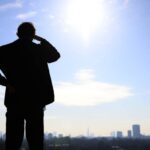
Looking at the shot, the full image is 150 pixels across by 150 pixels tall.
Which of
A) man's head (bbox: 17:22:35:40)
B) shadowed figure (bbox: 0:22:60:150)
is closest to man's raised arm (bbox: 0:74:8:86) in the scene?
shadowed figure (bbox: 0:22:60:150)

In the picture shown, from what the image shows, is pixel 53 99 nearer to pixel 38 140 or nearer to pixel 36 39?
pixel 38 140

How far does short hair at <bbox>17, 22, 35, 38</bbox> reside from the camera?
3736 millimetres

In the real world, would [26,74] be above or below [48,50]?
below

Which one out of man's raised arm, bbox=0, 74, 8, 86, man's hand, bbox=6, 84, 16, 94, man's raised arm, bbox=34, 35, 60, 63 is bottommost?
man's hand, bbox=6, 84, 16, 94

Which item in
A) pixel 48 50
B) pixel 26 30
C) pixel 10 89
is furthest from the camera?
pixel 48 50

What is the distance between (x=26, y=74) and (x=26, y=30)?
43 cm

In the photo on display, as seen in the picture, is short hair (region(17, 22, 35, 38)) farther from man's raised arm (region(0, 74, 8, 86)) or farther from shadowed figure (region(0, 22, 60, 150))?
man's raised arm (region(0, 74, 8, 86))

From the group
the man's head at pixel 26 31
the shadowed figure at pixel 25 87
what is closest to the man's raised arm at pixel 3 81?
the shadowed figure at pixel 25 87

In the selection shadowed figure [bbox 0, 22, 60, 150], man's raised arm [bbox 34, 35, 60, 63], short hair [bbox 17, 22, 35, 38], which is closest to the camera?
shadowed figure [bbox 0, 22, 60, 150]

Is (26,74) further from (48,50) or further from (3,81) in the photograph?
(48,50)

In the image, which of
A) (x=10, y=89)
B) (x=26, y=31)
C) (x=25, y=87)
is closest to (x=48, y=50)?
(x=26, y=31)

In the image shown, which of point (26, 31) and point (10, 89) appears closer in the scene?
point (10, 89)

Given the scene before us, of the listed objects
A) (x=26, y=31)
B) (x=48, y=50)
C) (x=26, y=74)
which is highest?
(x=26, y=31)

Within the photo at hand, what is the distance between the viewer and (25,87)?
3.59m
